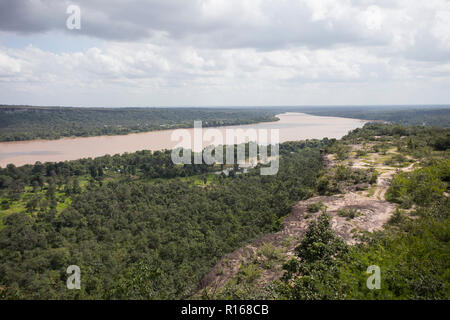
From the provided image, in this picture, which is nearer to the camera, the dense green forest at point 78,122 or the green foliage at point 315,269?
the green foliage at point 315,269

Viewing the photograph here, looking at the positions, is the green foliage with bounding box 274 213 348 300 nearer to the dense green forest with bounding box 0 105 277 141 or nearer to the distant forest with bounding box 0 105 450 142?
the distant forest with bounding box 0 105 450 142

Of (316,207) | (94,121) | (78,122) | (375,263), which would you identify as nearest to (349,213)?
(316,207)

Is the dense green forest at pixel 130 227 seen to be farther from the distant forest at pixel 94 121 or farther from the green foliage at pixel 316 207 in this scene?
the distant forest at pixel 94 121

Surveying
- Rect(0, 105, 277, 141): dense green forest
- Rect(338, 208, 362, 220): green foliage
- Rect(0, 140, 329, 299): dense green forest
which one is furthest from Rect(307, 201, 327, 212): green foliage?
Rect(0, 105, 277, 141): dense green forest

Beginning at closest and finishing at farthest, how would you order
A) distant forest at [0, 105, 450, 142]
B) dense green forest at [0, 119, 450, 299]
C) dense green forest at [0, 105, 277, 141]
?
dense green forest at [0, 119, 450, 299], distant forest at [0, 105, 450, 142], dense green forest at [0, 105, 277, 141]

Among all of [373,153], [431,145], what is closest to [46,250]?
[373,153]

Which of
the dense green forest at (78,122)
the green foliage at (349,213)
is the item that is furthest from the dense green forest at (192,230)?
the dense green forest at (78,122)

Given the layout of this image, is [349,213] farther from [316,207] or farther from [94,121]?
[94,121]

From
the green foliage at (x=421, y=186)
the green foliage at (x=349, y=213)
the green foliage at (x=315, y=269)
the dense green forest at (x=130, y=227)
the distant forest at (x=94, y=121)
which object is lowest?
the dense green forest at (x=130, y=227)
